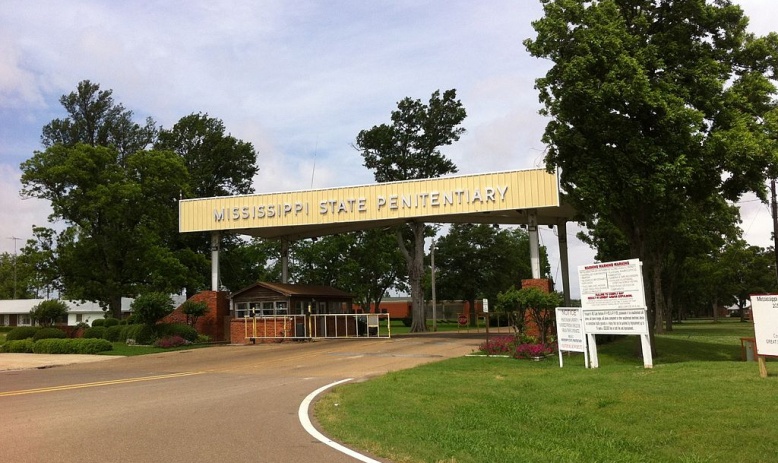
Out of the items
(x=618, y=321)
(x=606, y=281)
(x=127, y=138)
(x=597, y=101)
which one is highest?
(x=127, y=138)

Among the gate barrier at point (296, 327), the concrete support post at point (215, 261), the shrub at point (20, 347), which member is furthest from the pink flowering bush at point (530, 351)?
the shrub at point (20, 347)

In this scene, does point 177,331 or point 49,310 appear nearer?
point 177,331

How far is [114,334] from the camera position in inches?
1375

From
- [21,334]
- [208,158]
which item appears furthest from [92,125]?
[21,334]

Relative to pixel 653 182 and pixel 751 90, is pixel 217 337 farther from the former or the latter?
pixel 751 90

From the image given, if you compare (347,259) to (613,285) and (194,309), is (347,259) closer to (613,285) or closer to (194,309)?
(194,309)

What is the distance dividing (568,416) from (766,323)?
5.71 metres

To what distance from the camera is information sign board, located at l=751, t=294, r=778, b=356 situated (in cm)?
1220

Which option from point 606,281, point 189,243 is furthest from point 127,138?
point 606,281

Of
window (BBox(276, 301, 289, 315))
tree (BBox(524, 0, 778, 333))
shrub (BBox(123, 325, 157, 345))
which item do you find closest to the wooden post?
tree (BBox(524, 0, 778, 333))

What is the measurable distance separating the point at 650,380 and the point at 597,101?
29.4 ft

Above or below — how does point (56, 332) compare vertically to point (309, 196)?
below

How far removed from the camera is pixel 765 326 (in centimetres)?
1248

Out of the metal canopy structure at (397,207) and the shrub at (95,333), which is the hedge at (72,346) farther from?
the metal canopy structure at (397,207)
